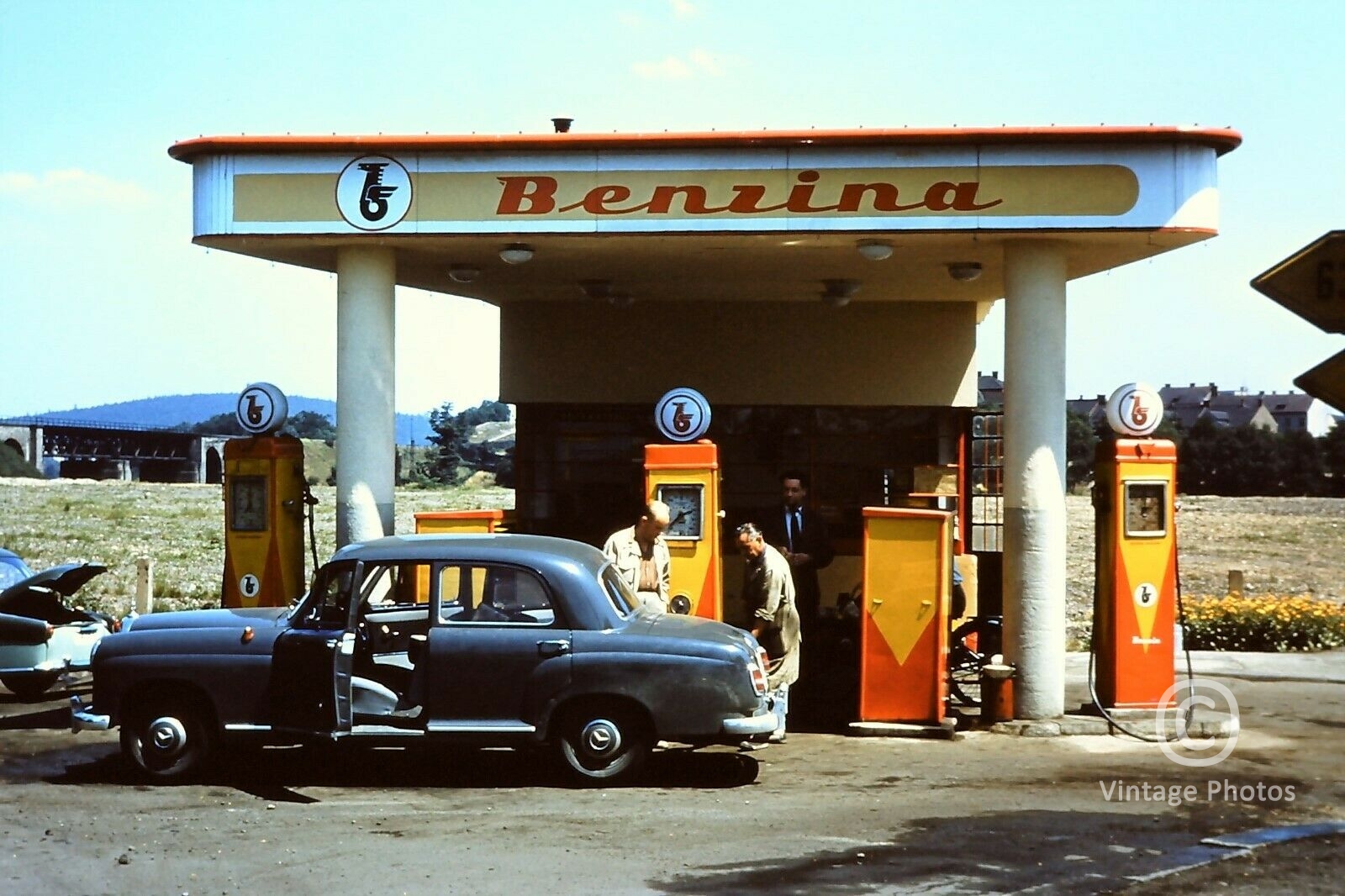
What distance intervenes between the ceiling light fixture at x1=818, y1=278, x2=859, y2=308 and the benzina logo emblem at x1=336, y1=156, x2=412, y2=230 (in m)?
5.22

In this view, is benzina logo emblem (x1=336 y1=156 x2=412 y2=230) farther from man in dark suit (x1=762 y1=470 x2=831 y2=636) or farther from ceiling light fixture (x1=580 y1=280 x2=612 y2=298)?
man in dark suit (x1=762 y1=470 x2=831 y2=636)

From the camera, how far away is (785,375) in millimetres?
18312

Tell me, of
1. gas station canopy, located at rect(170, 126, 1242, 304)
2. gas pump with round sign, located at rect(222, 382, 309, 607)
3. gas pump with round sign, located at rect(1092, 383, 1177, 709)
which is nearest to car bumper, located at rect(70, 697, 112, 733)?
gas pump with round sign, located at rect(222, 382, 309, 607)

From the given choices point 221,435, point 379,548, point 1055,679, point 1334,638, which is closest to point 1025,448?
point 1055,679

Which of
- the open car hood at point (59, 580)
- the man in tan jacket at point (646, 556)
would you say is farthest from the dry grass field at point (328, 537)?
the man in tan jacket at point (646, 556)

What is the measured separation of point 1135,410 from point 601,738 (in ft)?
18.2

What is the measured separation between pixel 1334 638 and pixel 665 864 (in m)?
13.7

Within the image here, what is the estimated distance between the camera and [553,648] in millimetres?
9891

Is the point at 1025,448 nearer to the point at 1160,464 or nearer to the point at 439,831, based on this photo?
the point at 1160,464

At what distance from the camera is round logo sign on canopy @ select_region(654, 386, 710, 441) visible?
43.5 feet

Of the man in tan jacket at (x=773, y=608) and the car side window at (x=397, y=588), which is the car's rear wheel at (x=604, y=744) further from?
the man in tan jacket at (x=773, y=608)

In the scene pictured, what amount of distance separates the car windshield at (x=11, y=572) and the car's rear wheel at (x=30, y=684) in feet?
3.33

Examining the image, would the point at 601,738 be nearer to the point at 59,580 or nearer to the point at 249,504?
the point at 249,504

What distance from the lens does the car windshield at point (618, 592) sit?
33.8ft
